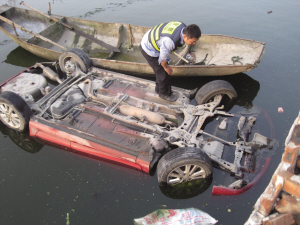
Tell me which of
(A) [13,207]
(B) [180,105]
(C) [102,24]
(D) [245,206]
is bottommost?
(A) [13,207]

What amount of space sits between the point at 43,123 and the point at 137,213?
279cm

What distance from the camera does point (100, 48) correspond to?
8664 millimetres

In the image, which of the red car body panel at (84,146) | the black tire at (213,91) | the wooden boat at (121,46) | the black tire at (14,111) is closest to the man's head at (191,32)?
the black tire at (213,91)

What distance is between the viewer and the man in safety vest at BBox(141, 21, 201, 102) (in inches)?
174

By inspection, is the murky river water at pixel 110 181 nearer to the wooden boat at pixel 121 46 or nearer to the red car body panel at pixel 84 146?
the red car body panel at pixel 84 146

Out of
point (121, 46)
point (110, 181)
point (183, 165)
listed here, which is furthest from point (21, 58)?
point (183, 165)

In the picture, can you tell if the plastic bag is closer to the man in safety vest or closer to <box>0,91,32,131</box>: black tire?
the man in safety vest

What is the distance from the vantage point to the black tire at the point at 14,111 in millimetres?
4891

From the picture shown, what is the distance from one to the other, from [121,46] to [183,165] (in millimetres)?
6134

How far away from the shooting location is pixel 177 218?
3852 millimetres

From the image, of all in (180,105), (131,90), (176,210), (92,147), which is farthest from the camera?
(131,90)

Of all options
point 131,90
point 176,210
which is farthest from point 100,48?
point 176,210

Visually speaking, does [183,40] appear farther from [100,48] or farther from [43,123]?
[100,48]

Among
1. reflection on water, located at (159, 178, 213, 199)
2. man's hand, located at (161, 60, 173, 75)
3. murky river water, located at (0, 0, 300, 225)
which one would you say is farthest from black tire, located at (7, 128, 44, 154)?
man's hand, located at (161, 60, 173, 75)
